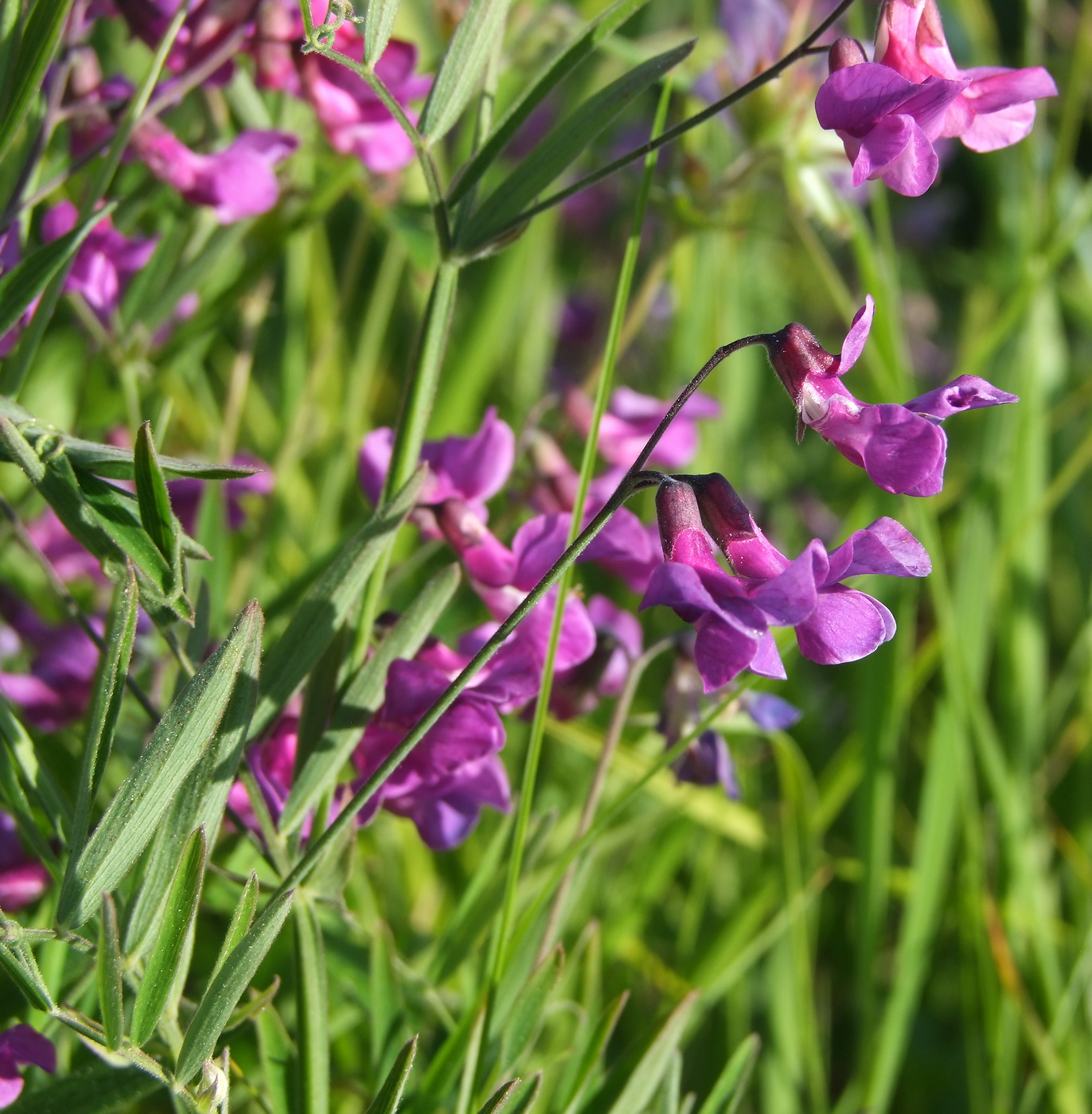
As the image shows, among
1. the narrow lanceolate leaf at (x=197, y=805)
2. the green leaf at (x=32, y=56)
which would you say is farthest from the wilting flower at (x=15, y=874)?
the green leaf at (x=32, y=56)

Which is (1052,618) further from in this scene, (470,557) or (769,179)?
(470,557)

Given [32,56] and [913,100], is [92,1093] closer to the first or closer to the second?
[32,56]

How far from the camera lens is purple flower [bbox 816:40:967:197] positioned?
0.61 m

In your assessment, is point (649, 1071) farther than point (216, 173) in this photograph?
No

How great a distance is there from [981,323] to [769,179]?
19.1 inches

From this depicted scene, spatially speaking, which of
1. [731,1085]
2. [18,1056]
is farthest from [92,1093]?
[731,1085]

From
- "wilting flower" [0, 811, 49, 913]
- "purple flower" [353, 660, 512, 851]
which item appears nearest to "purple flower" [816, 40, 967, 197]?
"purple flower" [353, 660, 512, 851]

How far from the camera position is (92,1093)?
0.62 meters

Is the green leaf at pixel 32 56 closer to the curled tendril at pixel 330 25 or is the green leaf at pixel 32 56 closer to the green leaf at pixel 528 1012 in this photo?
the curled tendril at pixel 330 25

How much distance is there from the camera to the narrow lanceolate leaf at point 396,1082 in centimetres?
56

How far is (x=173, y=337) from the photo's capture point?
3.79 ft

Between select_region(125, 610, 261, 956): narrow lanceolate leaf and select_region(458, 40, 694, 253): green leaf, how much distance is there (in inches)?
11.4

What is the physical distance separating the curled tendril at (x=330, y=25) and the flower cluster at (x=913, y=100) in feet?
0.86

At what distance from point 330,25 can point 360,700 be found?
1.26 ft
